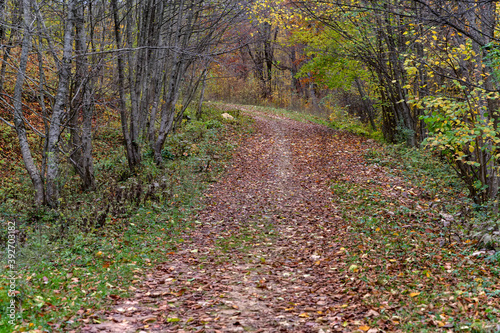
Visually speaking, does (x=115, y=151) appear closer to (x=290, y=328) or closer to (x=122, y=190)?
(x=122, y=190)

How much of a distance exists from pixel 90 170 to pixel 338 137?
12.6 meters

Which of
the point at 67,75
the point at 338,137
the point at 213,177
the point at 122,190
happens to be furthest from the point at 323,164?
the point at 67,75

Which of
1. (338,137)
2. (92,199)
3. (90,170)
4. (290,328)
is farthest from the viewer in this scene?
(338,137)

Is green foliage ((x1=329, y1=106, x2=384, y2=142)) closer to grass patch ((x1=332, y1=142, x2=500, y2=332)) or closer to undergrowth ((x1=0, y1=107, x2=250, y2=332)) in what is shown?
grass patch ((x1=332, y1=142, x2=500, y2=332))

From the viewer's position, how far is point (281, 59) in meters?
39.1

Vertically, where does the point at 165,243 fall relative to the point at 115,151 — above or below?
below

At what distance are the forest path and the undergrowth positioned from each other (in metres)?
0.40

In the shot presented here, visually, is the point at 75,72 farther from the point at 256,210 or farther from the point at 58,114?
the point at 256,210

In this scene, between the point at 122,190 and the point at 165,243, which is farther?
the point at 122,190

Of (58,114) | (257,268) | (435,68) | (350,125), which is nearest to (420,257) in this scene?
(257,268)

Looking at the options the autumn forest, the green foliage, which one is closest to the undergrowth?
the autumn forest

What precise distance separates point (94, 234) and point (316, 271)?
4356mm

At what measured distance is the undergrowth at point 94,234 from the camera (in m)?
4.77

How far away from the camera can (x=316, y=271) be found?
6.18 meters
